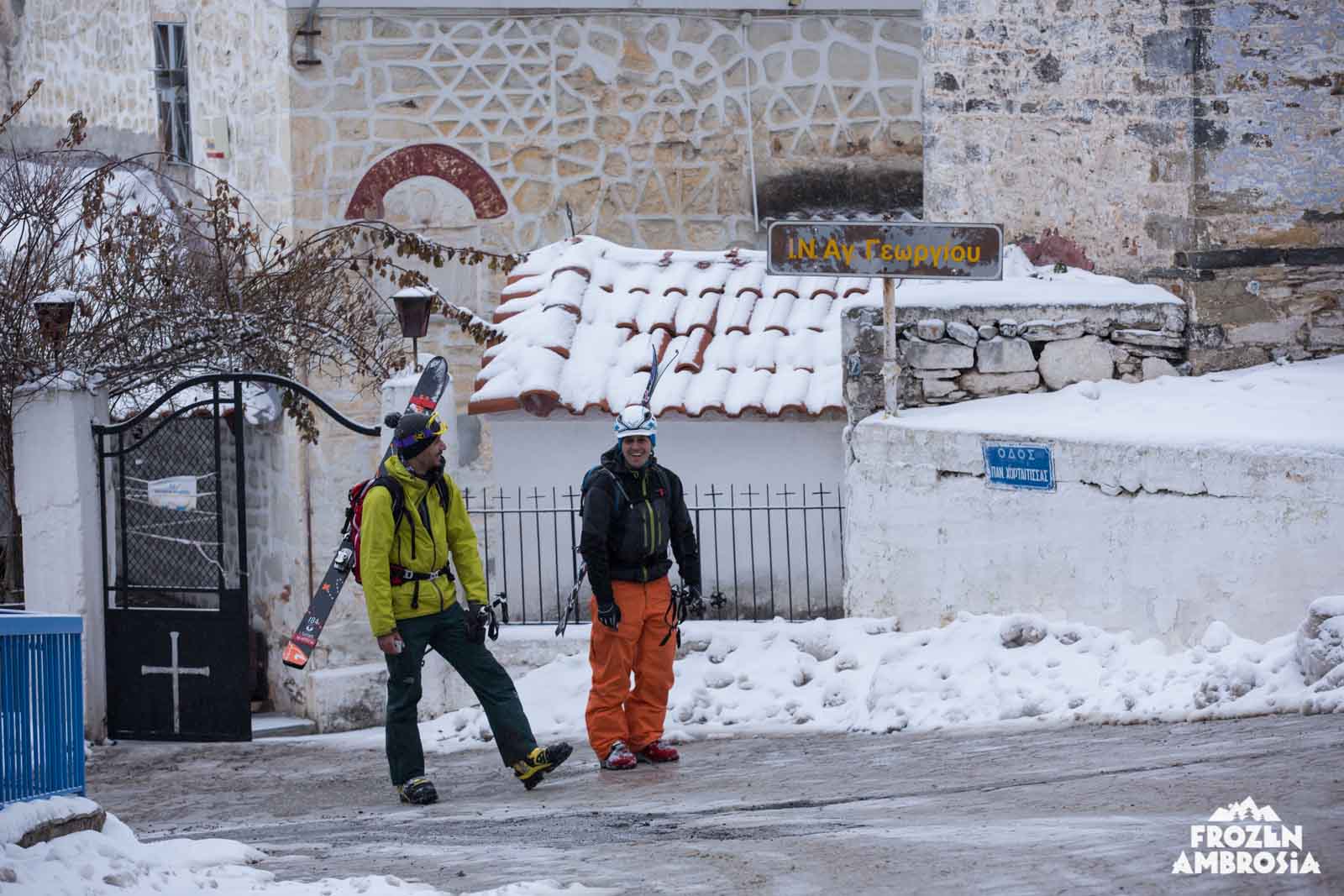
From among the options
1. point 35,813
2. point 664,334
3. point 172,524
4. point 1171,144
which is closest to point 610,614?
point 35,813

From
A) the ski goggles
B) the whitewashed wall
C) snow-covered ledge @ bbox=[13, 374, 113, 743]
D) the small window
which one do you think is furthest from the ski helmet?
the small window

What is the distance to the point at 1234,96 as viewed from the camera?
10797 mm

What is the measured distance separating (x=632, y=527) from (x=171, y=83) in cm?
1123

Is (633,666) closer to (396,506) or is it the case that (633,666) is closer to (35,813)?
(396,506)

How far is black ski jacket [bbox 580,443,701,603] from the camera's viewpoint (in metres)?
8.06

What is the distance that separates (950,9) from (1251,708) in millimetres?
5417

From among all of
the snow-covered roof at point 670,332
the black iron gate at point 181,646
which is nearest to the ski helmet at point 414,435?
the black iron gate at point 181,646

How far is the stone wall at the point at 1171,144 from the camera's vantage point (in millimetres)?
10711

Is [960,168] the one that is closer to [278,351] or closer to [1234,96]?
[1234,96]

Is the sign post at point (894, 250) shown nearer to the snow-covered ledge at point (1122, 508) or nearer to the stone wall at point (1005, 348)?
the stone wall at point (1005, 348)

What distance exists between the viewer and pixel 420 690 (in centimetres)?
784

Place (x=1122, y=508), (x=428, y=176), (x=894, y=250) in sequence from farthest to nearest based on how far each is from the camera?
(x=428, y=176) → (x=894, y=250) → (x=1122, y=508)

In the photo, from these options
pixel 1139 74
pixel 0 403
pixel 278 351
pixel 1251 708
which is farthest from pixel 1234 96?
pixel 0 403

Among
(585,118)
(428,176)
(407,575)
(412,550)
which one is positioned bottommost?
(407,575)
